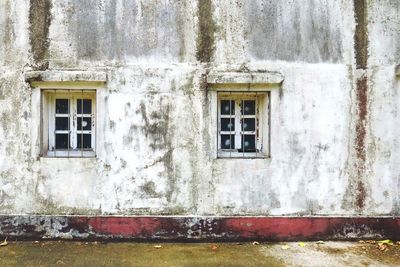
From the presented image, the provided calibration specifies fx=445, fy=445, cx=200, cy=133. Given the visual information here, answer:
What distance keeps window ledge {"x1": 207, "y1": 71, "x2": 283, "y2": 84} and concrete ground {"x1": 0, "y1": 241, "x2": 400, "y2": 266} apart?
229 cm

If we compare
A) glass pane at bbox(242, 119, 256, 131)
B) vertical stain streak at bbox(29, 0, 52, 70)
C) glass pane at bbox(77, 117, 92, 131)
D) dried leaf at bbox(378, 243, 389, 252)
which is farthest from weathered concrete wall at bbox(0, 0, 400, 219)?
dried leaf at bbox(378, 243, 389, 252)

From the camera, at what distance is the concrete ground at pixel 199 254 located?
552 centimetres

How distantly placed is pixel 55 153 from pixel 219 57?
2.75 m

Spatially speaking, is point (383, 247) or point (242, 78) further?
point (242, 78)

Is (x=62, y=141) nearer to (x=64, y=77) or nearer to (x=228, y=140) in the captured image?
(x=64, y=77)

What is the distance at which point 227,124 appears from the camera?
661 centimetres

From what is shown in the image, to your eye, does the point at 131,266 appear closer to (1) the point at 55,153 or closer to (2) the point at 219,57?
(1) the point at 55,153

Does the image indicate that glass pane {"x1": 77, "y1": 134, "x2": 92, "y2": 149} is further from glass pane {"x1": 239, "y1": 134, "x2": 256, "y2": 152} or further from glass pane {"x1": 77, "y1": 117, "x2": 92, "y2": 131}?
glass pane {"x1": 239, "y1": 134, "x2": 256, "y2": 152}

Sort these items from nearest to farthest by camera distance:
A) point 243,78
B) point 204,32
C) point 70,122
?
point 243,78 → point 204,32 → point 70,122

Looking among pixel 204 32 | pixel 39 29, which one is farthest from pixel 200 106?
pixel 39 29

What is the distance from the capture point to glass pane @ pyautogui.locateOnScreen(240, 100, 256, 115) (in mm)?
6625

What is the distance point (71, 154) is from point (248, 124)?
2626mm

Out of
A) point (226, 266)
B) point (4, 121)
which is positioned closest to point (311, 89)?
point (226, 266)

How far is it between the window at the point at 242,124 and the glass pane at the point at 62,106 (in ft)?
7.40
